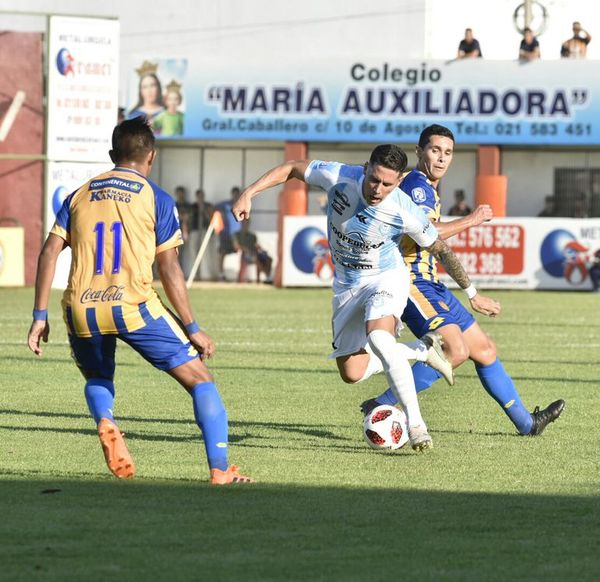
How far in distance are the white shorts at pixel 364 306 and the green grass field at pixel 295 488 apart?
2.17 ft

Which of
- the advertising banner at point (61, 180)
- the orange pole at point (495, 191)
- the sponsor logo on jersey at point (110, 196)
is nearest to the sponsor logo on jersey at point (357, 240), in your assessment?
the sponsor logo on jersey at point (110, 196)

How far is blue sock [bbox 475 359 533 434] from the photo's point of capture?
973 cm

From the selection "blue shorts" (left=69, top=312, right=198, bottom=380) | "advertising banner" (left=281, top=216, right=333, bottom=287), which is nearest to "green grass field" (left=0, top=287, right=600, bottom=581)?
"blue shorts" (left=69, top=312, right=198, bottom=380)

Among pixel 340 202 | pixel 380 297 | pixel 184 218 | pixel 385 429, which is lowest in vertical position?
pixel 385 429

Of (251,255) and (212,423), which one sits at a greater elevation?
(251,255)

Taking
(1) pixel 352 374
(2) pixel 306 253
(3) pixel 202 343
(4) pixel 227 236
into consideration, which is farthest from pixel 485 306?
(4) pixel 227 236

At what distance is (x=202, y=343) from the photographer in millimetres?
7539

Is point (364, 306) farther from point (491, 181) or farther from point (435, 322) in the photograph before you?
point (491, 181)

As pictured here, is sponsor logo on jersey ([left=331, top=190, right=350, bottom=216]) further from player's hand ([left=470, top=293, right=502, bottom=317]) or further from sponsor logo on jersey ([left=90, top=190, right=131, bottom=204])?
sponsor logo on jersey ([left=90, top=190, right=131, bottom=204])

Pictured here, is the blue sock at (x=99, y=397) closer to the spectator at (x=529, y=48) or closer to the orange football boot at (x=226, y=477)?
the orange football boot at (x=226, y=477)

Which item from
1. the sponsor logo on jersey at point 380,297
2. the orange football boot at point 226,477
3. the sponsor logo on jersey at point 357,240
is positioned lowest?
the orange football boot at point 226,477

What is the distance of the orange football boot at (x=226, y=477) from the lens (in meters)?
7.55

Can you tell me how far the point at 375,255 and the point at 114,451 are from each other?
2265 mm

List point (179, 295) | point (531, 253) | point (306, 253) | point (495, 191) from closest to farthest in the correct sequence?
point (179, 295) → point (531, 253) → point (306, 253) → point (495, 191)
